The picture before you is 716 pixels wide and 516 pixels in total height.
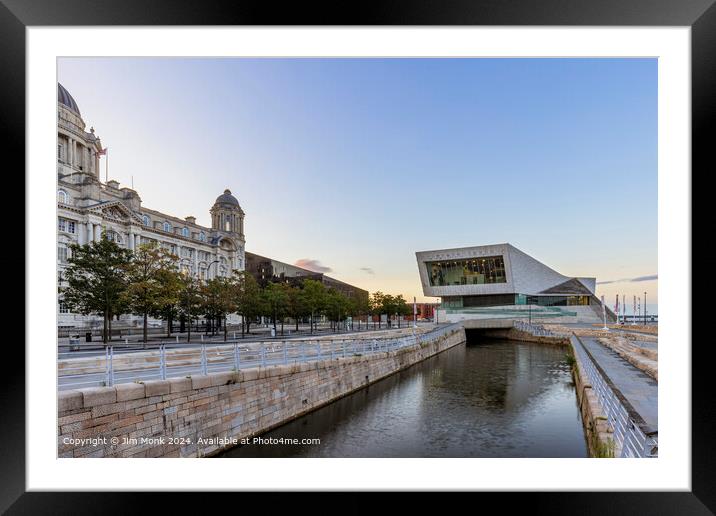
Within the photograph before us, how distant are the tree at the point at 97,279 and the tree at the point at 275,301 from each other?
8226mm

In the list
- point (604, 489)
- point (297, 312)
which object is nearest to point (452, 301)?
point (297, 312)

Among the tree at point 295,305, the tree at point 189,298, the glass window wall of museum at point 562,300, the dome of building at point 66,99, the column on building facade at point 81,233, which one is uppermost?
the dome of building at point 66,99

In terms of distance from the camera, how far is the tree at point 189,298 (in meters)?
10.7

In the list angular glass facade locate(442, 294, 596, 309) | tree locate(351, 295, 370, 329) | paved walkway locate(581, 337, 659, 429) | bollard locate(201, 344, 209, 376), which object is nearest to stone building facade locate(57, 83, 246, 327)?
bollard locate(201, 344, 209, 376)

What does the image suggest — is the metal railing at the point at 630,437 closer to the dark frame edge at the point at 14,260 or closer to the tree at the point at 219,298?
the dark frame edge at the point at 14,260

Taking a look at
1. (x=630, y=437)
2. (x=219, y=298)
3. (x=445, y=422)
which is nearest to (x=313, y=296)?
(x=219, y=298)

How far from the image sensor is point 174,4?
135 inches

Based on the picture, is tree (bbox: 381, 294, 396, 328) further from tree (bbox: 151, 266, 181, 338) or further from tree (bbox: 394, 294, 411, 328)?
tree (bbox: 151, 266, 181, 338)

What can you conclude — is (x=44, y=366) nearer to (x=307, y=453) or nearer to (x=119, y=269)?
(x=307, y=453)

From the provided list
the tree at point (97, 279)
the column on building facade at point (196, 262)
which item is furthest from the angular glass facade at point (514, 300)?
the tree at point (97, 279)

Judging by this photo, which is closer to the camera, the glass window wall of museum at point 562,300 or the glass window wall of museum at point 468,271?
the glass window wall of museum at point 468,271

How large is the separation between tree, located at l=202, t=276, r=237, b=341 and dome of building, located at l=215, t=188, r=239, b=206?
15.7 feet

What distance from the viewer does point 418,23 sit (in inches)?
139

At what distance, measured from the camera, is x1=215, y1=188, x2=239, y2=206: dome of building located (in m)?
7.35
